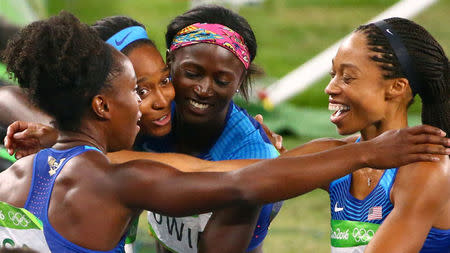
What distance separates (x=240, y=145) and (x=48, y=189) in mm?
1182

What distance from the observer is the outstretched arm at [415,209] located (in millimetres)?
3020

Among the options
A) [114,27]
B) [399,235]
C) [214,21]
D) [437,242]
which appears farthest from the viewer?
[214,21]

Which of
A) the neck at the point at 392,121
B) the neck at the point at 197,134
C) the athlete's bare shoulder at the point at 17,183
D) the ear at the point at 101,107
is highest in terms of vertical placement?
the ear at the point at 101,107

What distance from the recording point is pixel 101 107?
2855 mm

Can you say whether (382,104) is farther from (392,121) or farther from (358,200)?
(358,200)

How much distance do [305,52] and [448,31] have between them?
2.81 meters

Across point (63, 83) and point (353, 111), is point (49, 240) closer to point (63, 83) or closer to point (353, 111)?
point (63, 83)

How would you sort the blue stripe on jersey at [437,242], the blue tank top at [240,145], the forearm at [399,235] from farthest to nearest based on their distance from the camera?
the blue tank top at [240,145], the blue stripe on jersey at [437,242], the forearm at [399,235]

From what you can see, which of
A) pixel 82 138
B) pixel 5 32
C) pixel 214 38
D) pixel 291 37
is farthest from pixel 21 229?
pixel 291 37

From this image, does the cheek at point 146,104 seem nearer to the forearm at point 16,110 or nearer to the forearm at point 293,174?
the forearm at point 16,110

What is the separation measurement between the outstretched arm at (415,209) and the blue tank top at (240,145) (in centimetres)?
74

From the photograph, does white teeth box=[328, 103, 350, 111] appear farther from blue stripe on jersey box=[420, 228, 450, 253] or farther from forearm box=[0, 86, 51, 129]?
forearm box=[0, 86, 51, 129]

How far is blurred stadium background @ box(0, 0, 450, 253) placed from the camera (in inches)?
273

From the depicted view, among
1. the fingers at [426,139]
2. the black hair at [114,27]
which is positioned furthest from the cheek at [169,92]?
the fingers at [426,139]
